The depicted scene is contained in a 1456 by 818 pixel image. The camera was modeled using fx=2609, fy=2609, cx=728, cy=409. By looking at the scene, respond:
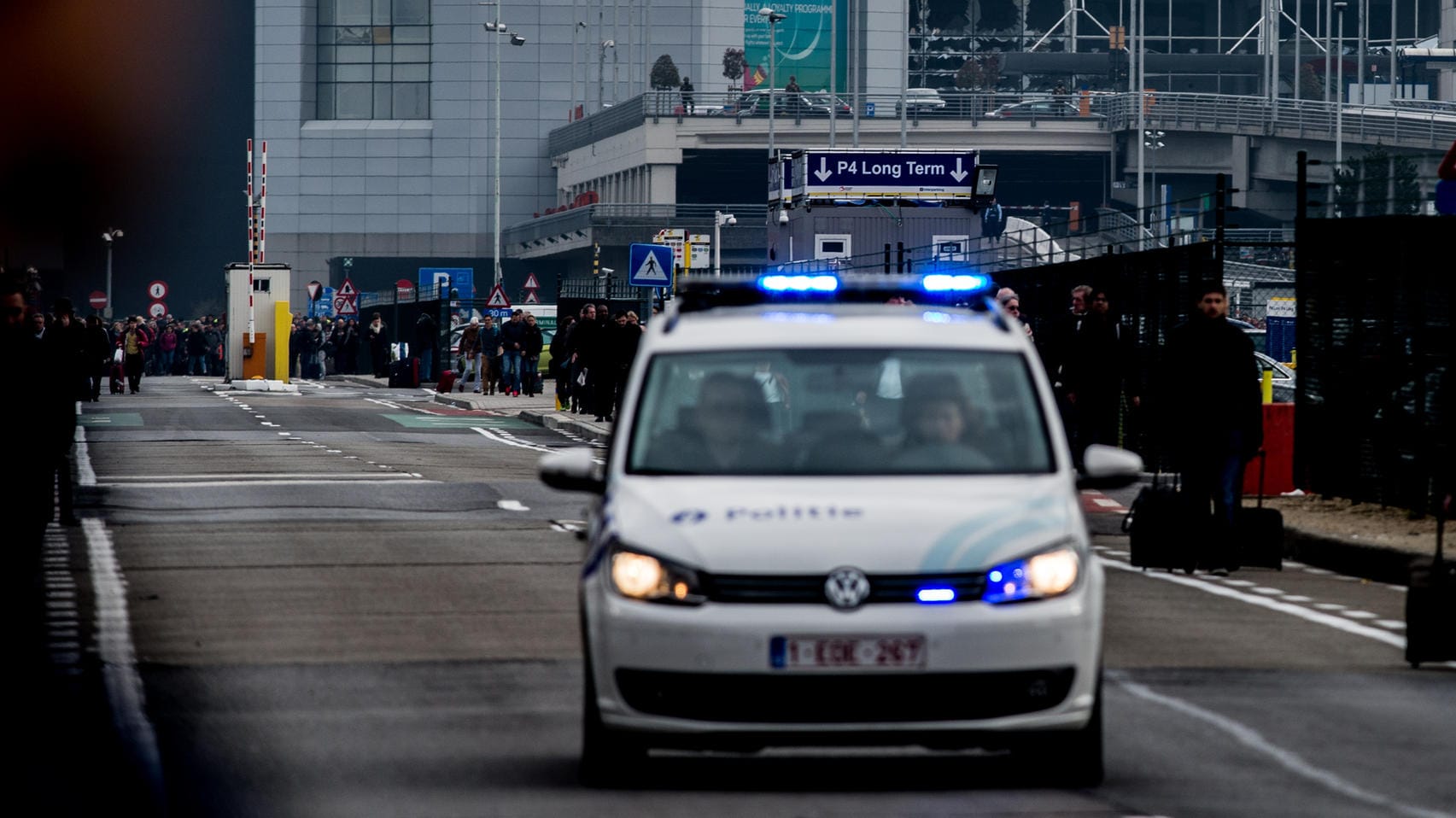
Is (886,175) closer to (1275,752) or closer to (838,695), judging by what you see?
(1275,752)

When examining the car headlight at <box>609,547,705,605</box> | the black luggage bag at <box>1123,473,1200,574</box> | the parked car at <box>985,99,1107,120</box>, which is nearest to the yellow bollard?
the black luggage bag at <box>1123,473,1200,574</box>

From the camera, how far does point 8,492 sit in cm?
1579

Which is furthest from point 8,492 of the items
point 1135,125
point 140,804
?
point 1135,125

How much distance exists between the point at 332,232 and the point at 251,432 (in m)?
101

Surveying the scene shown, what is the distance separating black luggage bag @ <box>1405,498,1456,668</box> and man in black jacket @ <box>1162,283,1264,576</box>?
4.20 metres

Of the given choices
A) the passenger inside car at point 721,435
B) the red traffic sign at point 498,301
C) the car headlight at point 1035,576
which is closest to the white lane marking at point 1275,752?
the car headlight at point 1035,576

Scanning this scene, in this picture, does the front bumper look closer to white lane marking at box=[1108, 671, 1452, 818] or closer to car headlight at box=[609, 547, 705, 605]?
car headlight at box=[609, 547, 705, 605]

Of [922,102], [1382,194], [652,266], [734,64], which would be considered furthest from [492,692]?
[734,64]

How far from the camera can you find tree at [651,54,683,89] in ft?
367

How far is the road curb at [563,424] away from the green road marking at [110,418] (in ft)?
19.3

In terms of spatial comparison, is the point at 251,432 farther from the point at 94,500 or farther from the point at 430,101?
the point at 430,101

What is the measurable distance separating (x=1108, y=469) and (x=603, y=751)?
185cm

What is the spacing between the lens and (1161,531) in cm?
1588

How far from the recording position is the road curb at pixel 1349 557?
16172 millimetres
